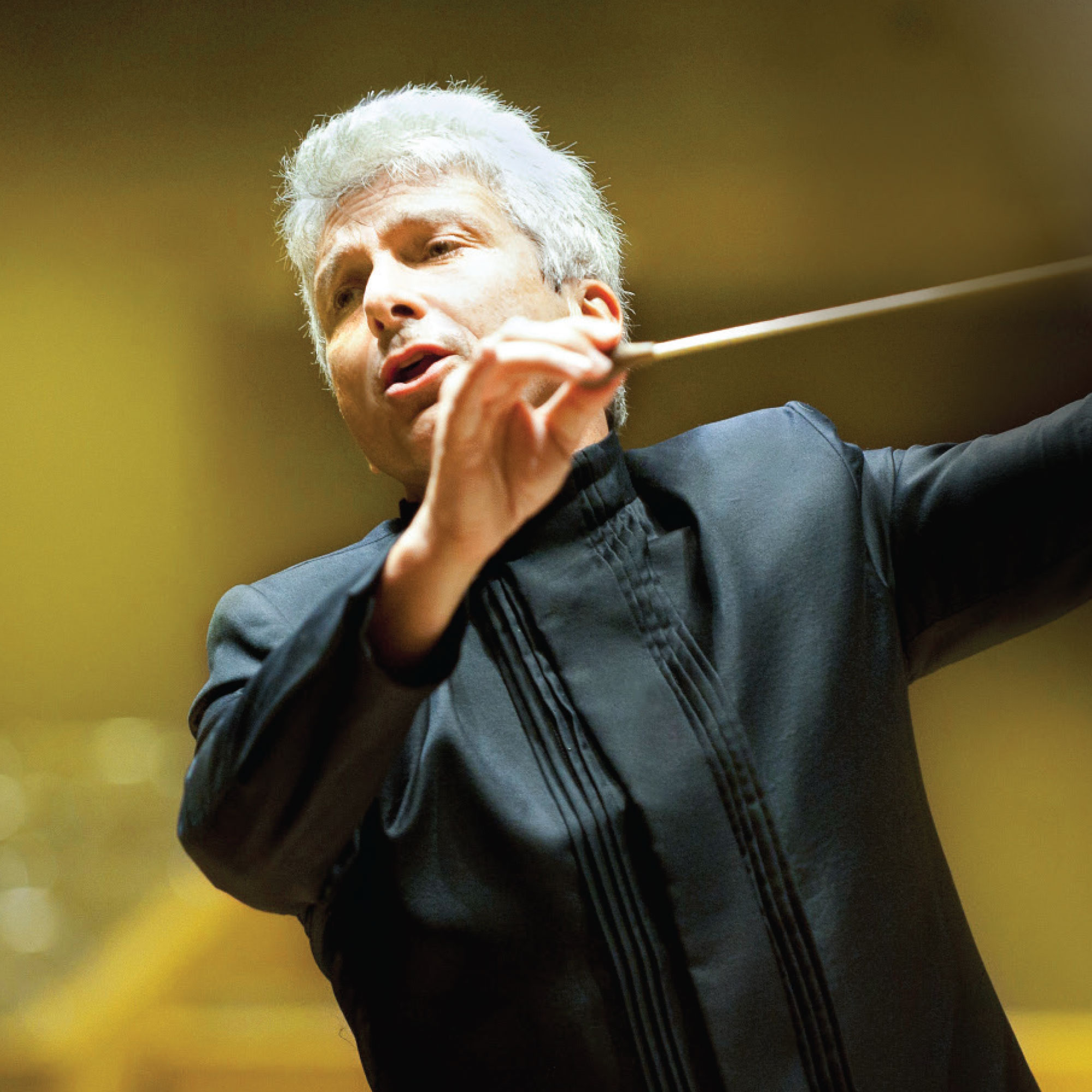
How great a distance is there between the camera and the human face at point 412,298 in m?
0.67

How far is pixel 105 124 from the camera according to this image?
126 centimetres

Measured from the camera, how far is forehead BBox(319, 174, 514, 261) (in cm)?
72

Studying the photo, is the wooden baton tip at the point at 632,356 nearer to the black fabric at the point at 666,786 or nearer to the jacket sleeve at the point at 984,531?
the black fabric at the point at 666,786

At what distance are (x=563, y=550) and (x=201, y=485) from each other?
821mm

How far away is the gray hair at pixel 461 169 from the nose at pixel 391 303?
0.30 feet

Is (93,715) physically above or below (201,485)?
below

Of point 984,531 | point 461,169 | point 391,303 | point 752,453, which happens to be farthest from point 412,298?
point 984,531

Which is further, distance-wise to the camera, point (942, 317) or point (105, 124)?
point (105, 124)

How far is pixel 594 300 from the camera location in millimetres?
778

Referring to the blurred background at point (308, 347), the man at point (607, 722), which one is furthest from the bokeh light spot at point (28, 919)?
the man at point (607, 722)

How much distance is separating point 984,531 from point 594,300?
31 centimetres

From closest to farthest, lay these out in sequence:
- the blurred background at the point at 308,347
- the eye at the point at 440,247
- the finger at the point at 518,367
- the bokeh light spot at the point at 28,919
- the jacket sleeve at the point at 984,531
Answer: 1. the finger at the point at 518,367
2. the jacket sleeve at the point at 984,531
3. the eye at the point at 440,247
4. the blurred background at the point at 308,347
5. the bokeh light spot at the point at 28,919

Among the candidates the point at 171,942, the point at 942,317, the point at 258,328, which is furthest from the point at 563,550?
the point at 171,942

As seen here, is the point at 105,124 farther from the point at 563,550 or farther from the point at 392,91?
the point at 563,550
